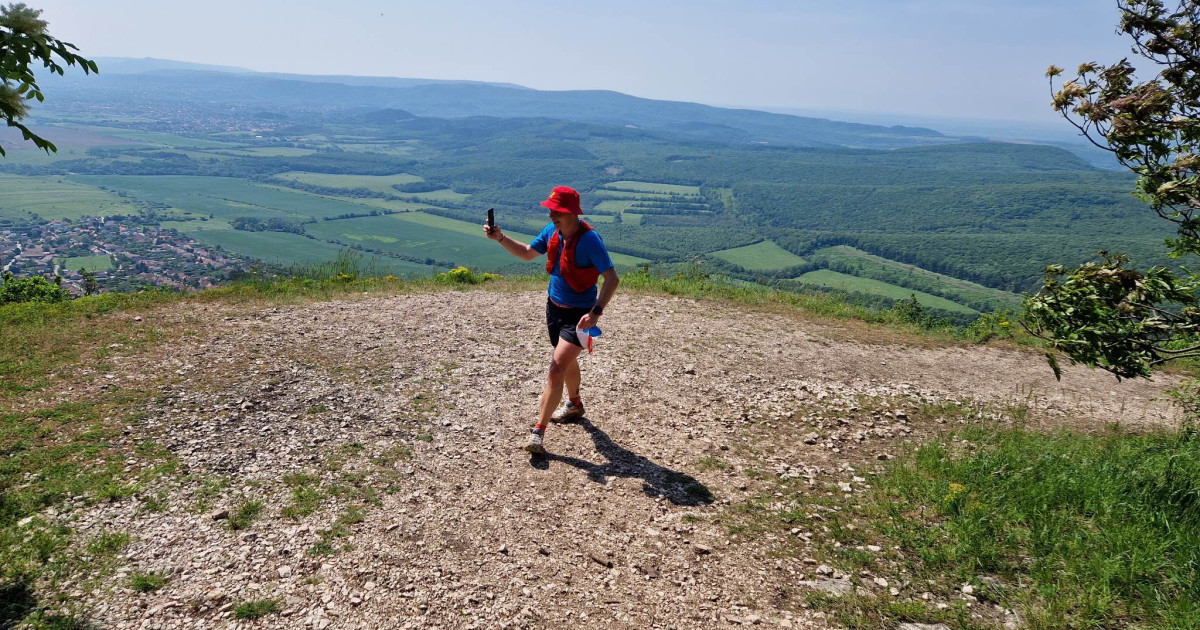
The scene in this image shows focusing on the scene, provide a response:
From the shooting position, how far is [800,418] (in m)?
8.23

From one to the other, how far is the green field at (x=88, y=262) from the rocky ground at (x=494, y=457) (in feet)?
114

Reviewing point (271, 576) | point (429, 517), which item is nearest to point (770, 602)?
point (429, 517)

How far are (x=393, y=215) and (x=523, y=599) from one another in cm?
9161

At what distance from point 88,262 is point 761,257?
62.1m

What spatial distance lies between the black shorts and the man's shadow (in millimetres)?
1303

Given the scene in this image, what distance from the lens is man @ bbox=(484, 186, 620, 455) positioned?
6398 millimetres

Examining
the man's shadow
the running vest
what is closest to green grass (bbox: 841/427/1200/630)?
the man's shadow

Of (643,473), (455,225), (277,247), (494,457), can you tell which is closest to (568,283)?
(494,457)

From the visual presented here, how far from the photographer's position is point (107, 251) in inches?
1726

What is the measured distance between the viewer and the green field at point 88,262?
36069mm

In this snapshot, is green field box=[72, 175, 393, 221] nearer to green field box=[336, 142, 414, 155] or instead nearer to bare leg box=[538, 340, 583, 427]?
green field box=[336, 142, 414, 155]

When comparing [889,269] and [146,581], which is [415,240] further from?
[146,581]

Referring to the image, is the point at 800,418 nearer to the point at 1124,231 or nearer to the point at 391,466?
the point at 391,466

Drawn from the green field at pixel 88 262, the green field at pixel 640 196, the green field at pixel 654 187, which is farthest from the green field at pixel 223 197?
the green field at pixel 654 187
